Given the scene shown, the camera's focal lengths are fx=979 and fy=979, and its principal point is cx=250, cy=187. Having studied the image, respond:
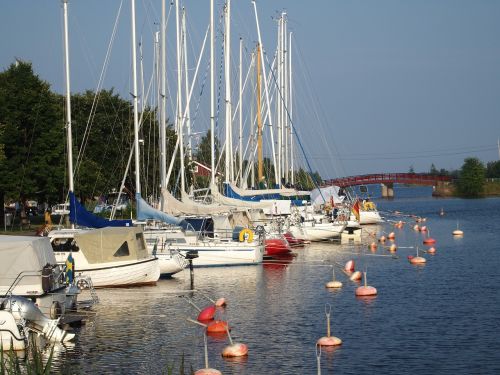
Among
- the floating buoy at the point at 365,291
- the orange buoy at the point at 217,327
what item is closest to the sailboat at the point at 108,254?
the floating buoy at the point at 365,291

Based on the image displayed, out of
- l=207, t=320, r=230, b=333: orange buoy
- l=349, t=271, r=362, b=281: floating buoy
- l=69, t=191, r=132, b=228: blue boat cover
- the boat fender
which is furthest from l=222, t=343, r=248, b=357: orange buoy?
the boat fender

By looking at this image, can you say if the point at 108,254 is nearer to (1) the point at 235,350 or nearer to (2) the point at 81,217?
(2) the point at 81,217

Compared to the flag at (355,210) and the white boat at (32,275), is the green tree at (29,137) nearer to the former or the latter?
the flag at (355,210)

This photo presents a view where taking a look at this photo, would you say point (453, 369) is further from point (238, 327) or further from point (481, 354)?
point (238, 327)

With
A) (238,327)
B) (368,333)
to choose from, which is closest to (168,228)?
(238,327)

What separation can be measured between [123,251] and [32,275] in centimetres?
1093

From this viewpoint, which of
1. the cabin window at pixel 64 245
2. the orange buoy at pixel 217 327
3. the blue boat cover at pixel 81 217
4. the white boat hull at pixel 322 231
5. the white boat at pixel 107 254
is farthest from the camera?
the white boat hull at pixel 322 231

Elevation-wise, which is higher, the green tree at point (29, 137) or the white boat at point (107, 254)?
the green tree at point (29, 137)

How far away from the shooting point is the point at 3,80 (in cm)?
7656

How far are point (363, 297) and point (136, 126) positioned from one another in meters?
16.0

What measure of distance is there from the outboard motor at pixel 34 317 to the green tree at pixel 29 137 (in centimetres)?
4374

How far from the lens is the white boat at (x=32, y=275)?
32000 millimetres

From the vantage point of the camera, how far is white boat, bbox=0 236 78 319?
105 ft

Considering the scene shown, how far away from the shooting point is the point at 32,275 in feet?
105
